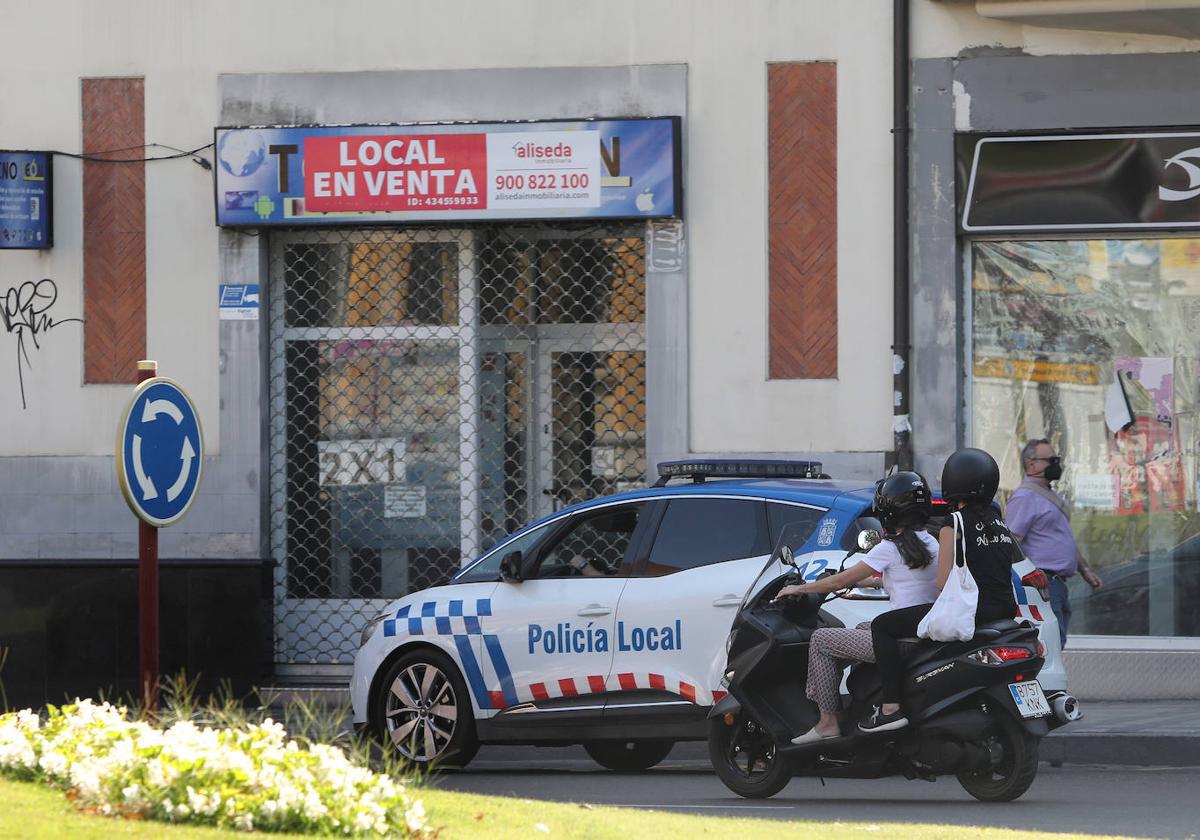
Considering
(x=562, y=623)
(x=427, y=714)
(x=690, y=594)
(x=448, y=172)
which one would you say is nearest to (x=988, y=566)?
(x=690, y=594)

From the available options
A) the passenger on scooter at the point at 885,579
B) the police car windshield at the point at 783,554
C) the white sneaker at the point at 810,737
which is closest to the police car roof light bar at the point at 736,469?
the police car windshield at the point at 783,554

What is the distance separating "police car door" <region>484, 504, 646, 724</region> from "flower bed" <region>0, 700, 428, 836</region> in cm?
357

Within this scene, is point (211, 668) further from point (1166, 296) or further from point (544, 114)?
point (1166, 296)

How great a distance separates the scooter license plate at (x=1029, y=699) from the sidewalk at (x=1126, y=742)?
2.65 m

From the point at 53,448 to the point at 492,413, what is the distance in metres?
3.41

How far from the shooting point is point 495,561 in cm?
1104

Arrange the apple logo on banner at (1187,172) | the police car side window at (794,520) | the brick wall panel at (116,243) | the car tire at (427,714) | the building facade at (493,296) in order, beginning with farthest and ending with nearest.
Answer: the brick wall panel at (116,243), the building facade at (493,296), the apple logo on banner at (1187,172), the car tire at (427,714), the police car side window at (794,520)

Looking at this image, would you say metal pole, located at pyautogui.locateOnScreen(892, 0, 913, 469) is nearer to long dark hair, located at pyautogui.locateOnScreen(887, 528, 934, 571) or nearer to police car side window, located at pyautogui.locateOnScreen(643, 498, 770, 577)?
police car side window, located at pyautogui.locateOnScreen(643, 498, 770, 577)

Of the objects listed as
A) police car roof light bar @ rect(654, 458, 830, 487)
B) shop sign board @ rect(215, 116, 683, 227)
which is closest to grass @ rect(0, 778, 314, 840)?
police car roof light bar @ rect(654, 458, 830, 487)

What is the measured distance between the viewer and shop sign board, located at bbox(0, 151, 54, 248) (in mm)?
15055

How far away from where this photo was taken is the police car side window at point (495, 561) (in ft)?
35.9

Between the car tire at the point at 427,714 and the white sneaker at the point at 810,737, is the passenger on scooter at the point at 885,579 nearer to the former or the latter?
the white sneaker at the point at 810,737

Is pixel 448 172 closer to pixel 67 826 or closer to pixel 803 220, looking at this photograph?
pixel 803 220

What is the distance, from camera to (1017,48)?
46.4 ft
